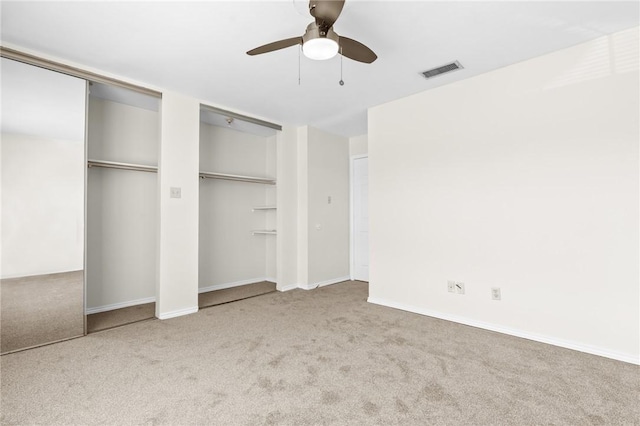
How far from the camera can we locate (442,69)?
3.13m

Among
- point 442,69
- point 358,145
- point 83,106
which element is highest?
point 442,69

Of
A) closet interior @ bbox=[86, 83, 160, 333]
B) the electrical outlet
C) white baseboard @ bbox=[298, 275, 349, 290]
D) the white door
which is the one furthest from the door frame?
closet interior @ bbox=[86, 83, 160, 333]

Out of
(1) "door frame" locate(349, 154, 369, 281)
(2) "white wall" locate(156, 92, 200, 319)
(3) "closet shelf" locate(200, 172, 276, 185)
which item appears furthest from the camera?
(1) "door frame" locate(349, 154, 369, 281)

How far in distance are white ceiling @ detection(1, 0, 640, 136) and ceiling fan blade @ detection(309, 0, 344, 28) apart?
481mm

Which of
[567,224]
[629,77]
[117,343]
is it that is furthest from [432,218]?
[117,343]

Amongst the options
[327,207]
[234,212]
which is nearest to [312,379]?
[327,207]

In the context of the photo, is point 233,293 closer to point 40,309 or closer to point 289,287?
point 289,287

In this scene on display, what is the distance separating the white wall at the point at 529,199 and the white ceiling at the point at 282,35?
0.28 meters

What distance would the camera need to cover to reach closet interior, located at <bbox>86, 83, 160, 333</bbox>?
3711mm

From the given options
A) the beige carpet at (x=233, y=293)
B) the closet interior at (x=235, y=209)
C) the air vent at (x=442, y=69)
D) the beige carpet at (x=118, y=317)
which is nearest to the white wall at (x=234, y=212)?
the closet interior at (x=235, y=209)

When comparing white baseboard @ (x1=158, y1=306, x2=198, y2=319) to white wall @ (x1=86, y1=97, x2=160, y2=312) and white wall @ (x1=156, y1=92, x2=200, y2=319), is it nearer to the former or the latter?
white wall @ (x1=156, y1=92, x2=200, y2=319)

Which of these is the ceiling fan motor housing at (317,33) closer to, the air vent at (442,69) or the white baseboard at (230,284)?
the air vent at (442,69)

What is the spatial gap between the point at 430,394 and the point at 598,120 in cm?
263

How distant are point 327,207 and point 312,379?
133 inches
